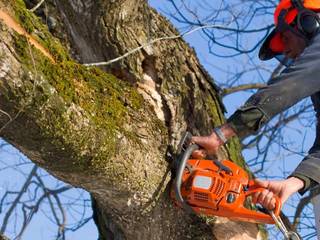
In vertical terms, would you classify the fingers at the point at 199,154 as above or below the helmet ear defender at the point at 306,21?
below

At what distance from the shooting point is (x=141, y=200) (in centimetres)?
255

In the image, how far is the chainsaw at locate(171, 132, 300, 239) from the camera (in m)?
2.54

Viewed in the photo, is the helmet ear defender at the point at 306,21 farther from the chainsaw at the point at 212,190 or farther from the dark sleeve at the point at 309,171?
the chainsaw at the point at 212,190

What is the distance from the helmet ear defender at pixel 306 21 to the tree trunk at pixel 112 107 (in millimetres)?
538

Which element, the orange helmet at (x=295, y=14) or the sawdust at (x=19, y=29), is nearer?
the sawdust at (x=19, y=29)

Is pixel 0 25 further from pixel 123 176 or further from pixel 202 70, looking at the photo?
pixel 202 70

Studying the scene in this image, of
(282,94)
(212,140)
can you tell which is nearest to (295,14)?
(282,94)

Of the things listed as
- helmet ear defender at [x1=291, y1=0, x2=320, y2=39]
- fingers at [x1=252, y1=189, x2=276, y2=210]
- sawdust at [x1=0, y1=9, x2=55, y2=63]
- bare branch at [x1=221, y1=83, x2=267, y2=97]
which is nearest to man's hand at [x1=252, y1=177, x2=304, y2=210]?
fingers at [x1=252, y1=189, x2=276, y2=210]

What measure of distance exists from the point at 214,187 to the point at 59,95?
857 millimetres

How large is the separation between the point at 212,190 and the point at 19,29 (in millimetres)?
1068

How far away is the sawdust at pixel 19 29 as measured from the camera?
6.60 feet

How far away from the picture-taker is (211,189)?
255 cm

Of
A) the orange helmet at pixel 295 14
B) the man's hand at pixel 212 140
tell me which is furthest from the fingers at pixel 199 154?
the orange helmet at pixel 295 14

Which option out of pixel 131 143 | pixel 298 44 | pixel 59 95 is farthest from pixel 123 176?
pixel 298 44
